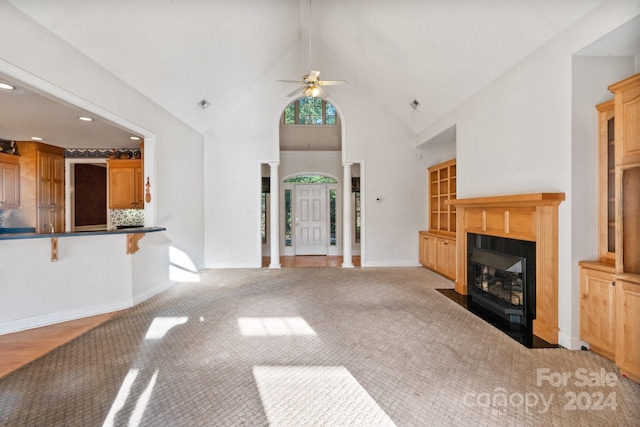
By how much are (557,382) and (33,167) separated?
8566 mm

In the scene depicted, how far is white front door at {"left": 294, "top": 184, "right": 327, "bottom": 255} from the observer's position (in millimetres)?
8297

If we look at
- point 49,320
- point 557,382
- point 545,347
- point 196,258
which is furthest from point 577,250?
point 196,258

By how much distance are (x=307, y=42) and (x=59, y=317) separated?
5.97 meters

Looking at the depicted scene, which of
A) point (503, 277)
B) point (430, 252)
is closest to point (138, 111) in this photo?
point (503, 277)

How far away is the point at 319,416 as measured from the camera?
1.76 m

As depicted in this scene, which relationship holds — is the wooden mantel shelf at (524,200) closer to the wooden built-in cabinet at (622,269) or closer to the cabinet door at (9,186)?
the wooden built-in cabinet at (622,269)

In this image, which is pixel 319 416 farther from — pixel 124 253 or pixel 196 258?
pixel 196 258

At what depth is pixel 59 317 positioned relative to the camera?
3.30 meters

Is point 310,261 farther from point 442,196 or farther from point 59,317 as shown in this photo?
point 59,317

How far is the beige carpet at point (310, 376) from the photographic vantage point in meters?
1.76

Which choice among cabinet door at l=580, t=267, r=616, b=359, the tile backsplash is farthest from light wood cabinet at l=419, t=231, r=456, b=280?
the tile backsplash

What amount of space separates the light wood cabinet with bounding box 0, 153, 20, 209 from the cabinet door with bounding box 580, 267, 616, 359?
348 inches

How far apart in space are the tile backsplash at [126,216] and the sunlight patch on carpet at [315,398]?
18.8 feet

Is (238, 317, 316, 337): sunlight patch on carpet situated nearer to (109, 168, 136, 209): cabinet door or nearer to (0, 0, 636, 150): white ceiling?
(0, 0, 636, 150): white ceiling
